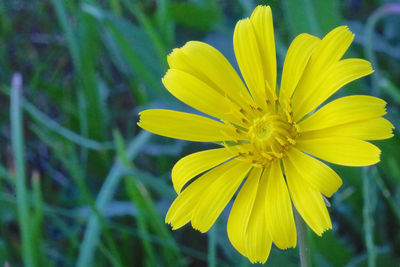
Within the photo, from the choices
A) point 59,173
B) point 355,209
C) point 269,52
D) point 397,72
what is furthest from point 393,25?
point 59,173

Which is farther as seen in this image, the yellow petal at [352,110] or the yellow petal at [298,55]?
the yellow petal at [298,55]

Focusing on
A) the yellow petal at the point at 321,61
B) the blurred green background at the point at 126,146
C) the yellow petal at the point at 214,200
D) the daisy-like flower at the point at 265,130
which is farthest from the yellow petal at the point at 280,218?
the blurred green background at the point at 126,146

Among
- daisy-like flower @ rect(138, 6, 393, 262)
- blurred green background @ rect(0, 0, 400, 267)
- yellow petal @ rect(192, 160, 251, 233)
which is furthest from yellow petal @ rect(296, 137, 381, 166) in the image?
blurred green background @ rect(0, 0, 400, 267)

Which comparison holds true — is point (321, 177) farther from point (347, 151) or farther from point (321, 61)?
point (321, 61)

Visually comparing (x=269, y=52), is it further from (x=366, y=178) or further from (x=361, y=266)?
(x=361, y=266)

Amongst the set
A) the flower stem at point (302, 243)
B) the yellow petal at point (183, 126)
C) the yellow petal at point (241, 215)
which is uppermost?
the yellow petal at point (183, 126)

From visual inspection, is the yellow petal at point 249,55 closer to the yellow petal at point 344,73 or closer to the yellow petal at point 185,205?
the yellow petal at point 344,73

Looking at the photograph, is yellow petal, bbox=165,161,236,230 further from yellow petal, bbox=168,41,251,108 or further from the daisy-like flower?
yellow petal, bbox=168,41,251,108
